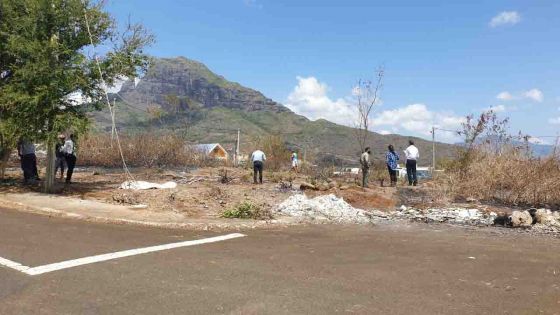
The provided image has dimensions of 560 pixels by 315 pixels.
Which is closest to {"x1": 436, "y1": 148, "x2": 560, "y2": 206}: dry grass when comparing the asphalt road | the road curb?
the asphalt road

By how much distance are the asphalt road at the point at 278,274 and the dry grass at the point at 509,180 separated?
6224 mm

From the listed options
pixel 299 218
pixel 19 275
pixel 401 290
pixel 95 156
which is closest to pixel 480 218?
pixel 299 218

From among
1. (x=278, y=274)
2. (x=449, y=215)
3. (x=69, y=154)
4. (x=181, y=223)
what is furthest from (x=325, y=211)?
(x=69, y=154)

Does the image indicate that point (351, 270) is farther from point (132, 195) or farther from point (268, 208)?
point (132, 195)

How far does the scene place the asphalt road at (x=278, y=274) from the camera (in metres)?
5.60

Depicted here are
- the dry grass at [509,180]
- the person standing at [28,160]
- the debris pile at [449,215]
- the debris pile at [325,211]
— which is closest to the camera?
the debris pile at [325,211]

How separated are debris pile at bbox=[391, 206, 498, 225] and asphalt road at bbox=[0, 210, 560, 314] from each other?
→ 2.58m

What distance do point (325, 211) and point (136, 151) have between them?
18.8m

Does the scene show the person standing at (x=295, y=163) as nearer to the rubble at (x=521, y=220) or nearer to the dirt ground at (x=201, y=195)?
the dirt ground at (x=201, y=195)

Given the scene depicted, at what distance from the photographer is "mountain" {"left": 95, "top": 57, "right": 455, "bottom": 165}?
114ft

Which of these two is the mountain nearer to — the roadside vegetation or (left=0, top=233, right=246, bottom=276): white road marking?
the roadside vegetation

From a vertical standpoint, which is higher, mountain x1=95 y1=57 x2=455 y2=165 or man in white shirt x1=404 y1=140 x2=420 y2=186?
mountain x1=95 y1=57 x2=455 y2=165

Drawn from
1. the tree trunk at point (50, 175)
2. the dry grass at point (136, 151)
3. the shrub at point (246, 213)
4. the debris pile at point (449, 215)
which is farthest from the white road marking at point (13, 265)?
the dry grass at point (136, 151)

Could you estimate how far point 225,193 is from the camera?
51.1 ft
